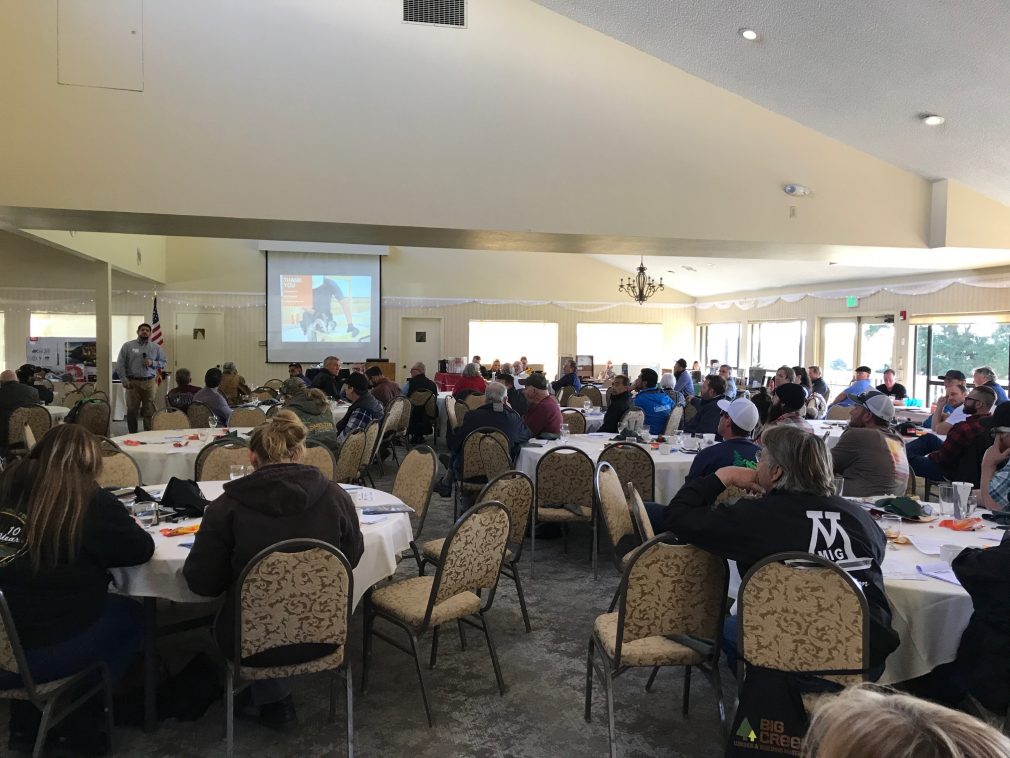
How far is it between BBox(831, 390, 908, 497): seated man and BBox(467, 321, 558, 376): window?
12355mm

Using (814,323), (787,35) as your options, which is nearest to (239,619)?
(787,35)

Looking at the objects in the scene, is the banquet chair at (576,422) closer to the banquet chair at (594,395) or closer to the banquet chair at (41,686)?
the banquet chair at (594,395)

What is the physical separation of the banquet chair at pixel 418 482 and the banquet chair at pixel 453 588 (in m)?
0.76

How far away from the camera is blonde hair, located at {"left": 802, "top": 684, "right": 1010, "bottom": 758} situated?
612mm

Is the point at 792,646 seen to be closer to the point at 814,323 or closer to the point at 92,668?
the point at 92,668

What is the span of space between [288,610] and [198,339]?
14.0 metres

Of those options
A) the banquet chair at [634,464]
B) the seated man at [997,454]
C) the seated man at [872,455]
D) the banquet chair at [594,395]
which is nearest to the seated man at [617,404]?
the banquet chair at [634,464]

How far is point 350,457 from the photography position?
546 cm

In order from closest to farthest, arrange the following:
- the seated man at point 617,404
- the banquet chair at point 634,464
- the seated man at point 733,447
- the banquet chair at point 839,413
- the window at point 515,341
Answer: the seated man at point 733,447, the banquet chair at point 634,464, the seated man at point 617,404, the banquet chair at point 839,413, the window at point 515,341

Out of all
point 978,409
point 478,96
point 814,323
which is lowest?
point 978,409

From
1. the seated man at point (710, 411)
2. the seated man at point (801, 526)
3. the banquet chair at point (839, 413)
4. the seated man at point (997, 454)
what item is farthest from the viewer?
the banquet chair at point (839, 413)

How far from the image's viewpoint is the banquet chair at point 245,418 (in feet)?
23.2

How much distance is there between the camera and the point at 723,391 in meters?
6.28

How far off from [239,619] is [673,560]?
1512 mm
